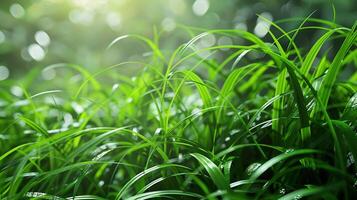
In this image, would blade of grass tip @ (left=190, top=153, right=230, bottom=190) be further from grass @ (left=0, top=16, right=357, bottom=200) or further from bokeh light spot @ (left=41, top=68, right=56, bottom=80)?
bokeh light spot @ (left=41, top=68, right=56, bottom=80)

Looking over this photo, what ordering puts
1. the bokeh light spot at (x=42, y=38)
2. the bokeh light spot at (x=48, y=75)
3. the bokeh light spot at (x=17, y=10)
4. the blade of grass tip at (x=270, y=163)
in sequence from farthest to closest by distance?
the bokeh light spot at (x=42, y=38) → the bokeh light spot at (x=17, y=10) → the bokeh light spot at (x=48, y=75) → the blade of grass tip at (x=270, y=163)

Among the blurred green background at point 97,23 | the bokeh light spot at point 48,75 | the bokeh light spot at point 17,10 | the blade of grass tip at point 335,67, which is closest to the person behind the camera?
the blade of grass tip at point 335,67

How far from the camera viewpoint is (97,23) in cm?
391

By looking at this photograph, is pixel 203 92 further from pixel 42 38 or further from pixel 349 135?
pixel 42 38

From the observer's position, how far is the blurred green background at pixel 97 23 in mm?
3289

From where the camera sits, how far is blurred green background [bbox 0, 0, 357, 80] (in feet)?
10.8

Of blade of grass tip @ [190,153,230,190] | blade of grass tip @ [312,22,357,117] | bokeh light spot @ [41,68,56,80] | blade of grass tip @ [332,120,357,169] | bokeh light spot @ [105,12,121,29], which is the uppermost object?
bokeh light spot @ [105,12,121,29]

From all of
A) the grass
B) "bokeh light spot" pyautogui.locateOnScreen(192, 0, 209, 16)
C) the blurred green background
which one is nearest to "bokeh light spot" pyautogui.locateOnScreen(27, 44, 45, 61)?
the blurred green background

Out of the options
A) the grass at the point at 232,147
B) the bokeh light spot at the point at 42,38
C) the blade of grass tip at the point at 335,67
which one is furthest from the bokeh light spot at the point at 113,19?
the blade of grass tip at the point at 335,67

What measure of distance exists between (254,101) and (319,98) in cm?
28

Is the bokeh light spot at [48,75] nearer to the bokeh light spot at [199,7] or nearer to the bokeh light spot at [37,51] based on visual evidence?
the bokeh light spot at [37,51]

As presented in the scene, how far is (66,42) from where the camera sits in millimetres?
4047

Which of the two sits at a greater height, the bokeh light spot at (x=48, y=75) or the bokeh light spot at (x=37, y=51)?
the bokeh light spot at (x=37, y=51)

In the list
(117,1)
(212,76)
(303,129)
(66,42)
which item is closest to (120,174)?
(212,76)
